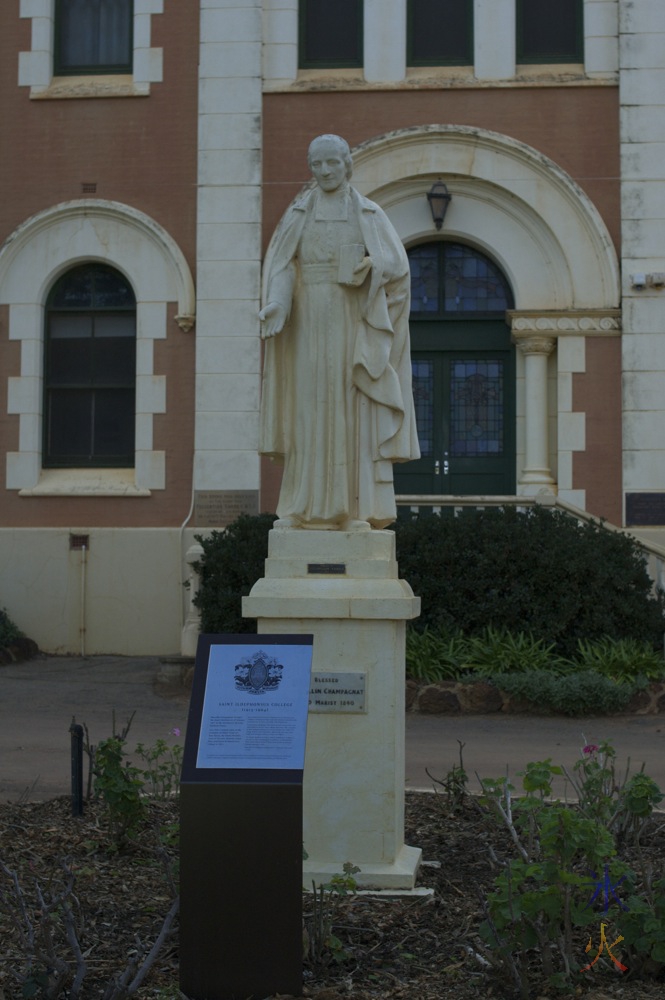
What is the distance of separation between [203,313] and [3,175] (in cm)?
314

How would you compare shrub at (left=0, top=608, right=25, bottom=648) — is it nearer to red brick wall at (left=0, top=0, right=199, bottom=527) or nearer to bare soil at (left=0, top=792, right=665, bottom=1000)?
red brick wall at (left=0, top=0, right=199, bottom=527)

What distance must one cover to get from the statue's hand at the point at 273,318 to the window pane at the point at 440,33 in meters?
10.9

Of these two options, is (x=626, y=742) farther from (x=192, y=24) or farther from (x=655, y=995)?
(x=192, y=24)

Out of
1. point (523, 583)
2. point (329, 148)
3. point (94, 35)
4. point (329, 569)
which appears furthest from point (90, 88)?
point (329, 569)

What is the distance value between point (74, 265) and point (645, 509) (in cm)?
751

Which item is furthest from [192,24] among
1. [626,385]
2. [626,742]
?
[626,742]

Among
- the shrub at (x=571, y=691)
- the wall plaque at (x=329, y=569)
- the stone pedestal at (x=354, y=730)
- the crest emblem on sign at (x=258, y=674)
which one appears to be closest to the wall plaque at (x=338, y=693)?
the stone pedestal at (x=354, y=730)

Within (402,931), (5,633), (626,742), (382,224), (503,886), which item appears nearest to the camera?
(503,886)

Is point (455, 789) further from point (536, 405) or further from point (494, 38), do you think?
point (494, 38)

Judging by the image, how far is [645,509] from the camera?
15516mm

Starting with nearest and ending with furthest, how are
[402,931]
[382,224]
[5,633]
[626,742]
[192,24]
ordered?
[402,931] → [382,224] → [626,742] → [5,633] → [192,24]

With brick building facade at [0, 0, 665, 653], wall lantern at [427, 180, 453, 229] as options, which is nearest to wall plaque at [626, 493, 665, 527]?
brick building facade at [0, 0, 665, 653]

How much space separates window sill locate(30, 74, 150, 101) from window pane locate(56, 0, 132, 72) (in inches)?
6.9

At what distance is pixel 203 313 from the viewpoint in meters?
16.2
